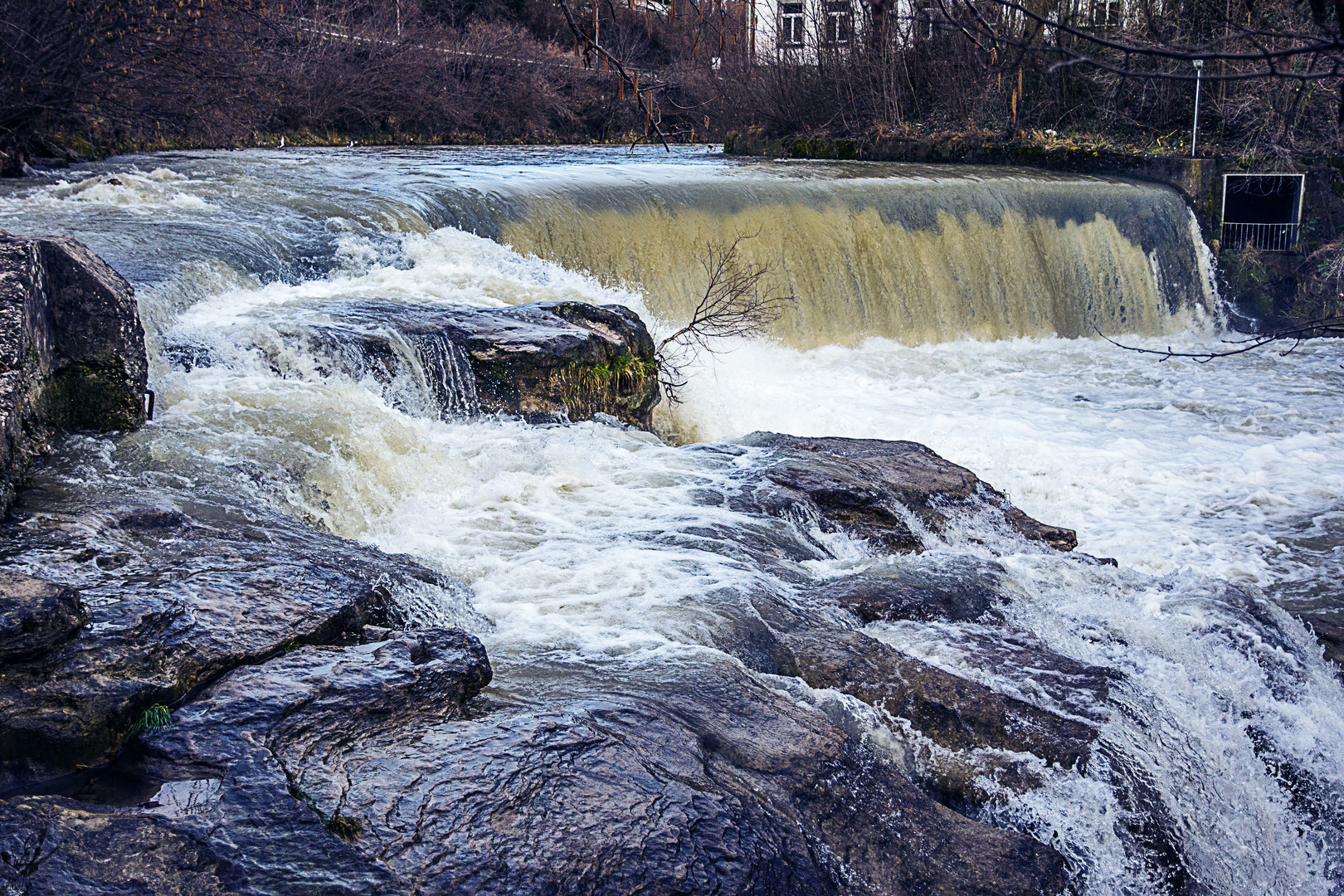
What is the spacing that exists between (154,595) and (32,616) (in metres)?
0.43

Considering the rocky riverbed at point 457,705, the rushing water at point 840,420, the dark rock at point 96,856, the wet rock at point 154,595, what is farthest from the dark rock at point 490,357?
the dark rock at point 96,856

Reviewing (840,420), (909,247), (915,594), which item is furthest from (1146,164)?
(915,594)

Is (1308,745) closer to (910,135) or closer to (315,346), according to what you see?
(315,346)

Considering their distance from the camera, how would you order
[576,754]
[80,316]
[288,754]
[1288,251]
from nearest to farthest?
[288,754], [576,754], [80,316], [1288,251]

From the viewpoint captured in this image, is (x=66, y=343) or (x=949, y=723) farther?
(x=66, y=343)

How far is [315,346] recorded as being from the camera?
5.87 m

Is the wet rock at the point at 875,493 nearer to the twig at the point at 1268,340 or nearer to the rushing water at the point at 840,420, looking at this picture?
the rushing water at the point at 840,420

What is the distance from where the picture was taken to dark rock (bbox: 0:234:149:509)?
4.23m

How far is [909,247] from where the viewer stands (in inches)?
448

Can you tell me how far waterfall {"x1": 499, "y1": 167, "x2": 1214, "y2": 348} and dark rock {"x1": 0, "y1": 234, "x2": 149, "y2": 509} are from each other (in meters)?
4.71

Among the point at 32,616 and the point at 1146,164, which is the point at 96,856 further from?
the point at 1146,164

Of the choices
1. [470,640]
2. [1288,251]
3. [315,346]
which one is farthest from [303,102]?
[470,640]

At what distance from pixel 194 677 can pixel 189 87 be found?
13.1 metres

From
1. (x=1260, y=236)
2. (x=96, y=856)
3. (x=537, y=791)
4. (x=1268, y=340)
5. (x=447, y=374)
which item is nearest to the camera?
(x=96, y=856)
